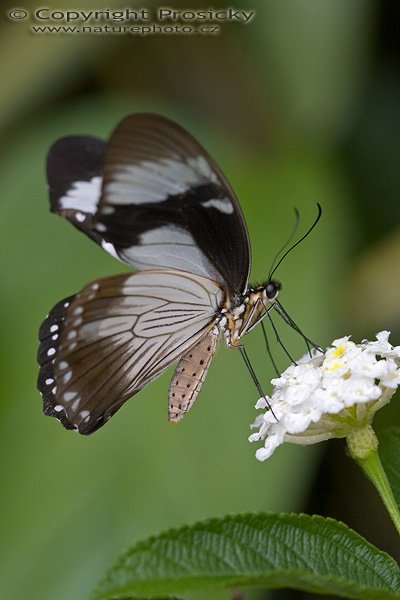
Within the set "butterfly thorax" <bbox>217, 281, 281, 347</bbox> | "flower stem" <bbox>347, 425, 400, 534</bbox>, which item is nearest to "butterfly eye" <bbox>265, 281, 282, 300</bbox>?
"butterfly thorax" <bbox>217, 281, 281, 347</bbox>

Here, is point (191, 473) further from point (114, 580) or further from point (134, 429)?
point (114, 580)

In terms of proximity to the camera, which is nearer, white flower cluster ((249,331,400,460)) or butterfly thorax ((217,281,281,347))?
white flower cluster ((249,331,400,460))

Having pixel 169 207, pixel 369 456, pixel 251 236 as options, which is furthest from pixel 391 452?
pixel 251 236

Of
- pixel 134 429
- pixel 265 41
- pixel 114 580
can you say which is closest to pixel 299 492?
pixel 134 429

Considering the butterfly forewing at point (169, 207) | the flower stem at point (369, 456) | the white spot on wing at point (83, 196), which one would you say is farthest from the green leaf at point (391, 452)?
the white spot on wing at point (83, 196)

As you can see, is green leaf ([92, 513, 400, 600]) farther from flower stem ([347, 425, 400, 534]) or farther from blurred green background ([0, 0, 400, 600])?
blurred green background ([0, 0, 400, 600])

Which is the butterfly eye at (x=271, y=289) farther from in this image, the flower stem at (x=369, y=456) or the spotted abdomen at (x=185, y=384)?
the flower stem at (x=369, y=456)
